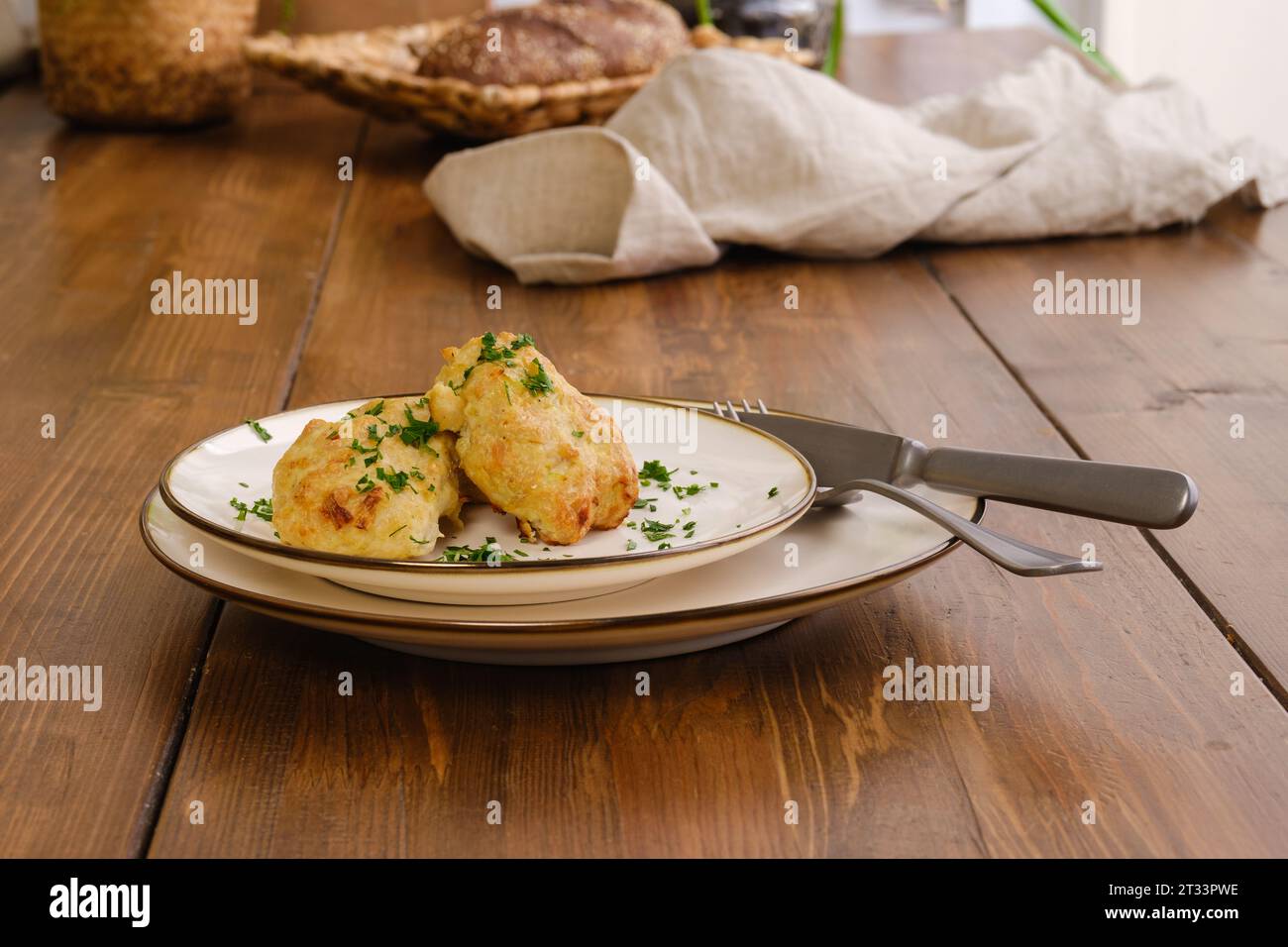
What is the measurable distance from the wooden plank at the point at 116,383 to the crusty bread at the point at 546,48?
234mm

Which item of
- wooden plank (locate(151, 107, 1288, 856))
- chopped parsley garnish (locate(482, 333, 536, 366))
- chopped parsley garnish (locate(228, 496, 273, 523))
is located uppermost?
chopped parsley garnish (locate(482, 333, 536, 366))

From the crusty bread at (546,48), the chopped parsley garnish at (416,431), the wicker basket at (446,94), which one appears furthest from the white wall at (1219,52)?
the chopped parsley garnish at (416,431)

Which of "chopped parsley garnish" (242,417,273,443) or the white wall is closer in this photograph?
"chopped parsley garnish" (242,417,273,443)

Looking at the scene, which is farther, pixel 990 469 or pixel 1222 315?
pixel 1222 315

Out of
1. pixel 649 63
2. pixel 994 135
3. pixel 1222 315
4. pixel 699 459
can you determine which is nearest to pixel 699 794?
pixel 699 459

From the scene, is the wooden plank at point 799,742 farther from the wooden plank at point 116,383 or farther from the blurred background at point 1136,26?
the blurred background at point 1136,26

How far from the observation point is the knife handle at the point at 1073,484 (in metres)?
0.65

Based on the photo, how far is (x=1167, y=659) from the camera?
0.68m

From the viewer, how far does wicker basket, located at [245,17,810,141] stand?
1761 mm

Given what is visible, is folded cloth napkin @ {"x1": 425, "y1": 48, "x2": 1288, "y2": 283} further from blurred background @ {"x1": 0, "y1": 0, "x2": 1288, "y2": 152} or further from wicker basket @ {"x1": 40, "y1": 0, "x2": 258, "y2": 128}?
blurred background @ {"x1": 0, "y1": 0, "x2": 1288, "y2": 152}

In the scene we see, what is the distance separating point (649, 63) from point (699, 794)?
153 centimetres

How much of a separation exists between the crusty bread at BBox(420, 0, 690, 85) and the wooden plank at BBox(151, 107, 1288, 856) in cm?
118

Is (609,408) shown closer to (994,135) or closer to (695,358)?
(695,358)

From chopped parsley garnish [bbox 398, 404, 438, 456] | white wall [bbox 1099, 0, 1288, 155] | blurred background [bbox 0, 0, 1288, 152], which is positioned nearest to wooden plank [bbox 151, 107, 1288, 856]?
chopped parsley garnish [bbox 398, 404, 438, 456]
